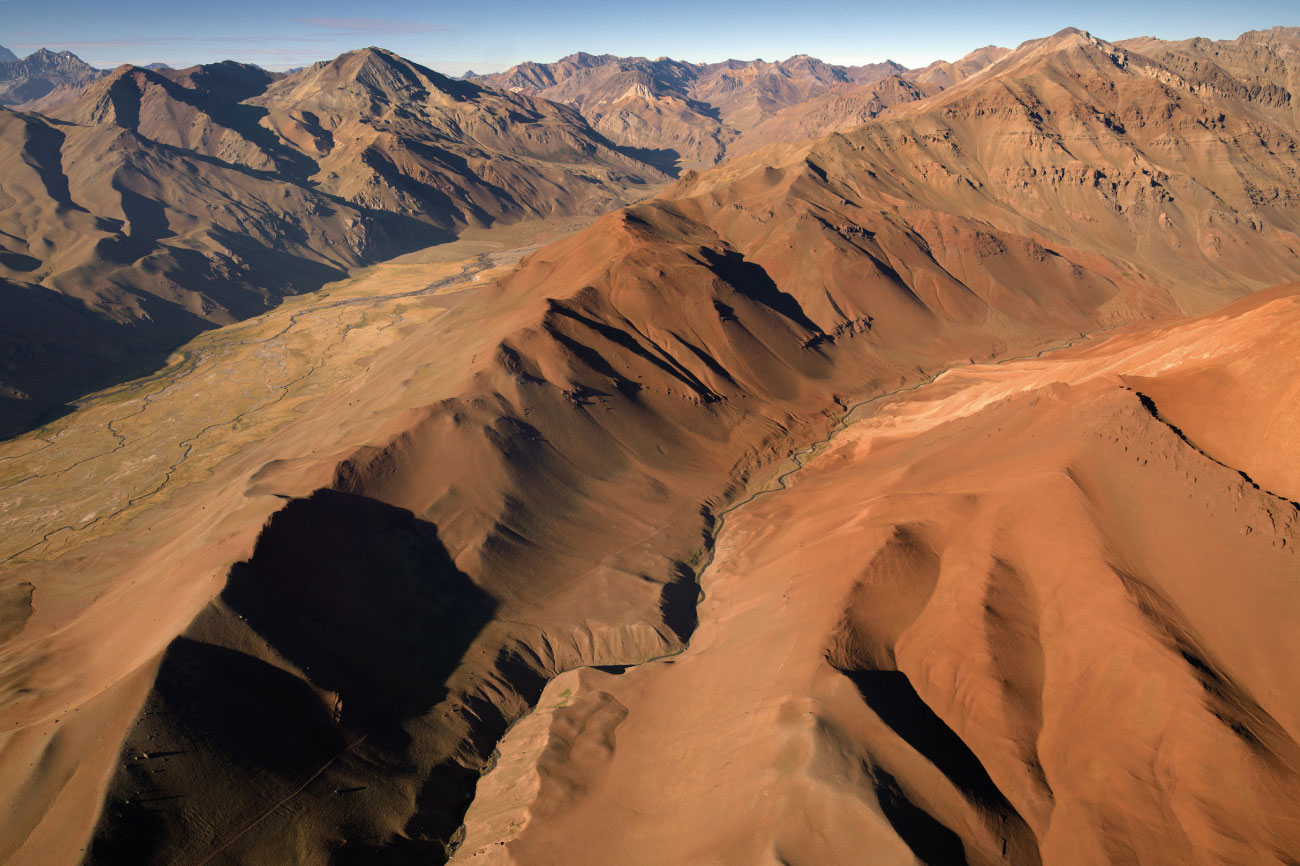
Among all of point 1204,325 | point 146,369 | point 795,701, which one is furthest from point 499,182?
point 795,701

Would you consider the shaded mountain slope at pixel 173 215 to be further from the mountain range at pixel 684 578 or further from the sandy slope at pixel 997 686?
the sandy slope at pixel 997 686

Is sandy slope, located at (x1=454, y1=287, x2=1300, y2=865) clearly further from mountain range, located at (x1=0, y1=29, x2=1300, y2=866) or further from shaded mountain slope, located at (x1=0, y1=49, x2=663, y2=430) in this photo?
shaded mountain slope, located at (x1=0, y1=49, x2=663, y2=430)

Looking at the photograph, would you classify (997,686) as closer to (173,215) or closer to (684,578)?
(684,578)

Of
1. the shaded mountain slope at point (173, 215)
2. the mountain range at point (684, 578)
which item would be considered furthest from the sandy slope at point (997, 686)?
the shaded mountain slope at point (173, 215)

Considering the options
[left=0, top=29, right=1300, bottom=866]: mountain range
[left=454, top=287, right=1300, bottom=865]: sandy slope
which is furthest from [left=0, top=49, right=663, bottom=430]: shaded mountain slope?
[left=454, top=287, right=1300, bottom=865]: sandy slope

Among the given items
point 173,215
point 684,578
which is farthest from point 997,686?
point 173,215

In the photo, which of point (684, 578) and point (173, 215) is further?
point (173, 215)

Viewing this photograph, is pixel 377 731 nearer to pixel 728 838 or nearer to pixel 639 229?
pixel 728 838
